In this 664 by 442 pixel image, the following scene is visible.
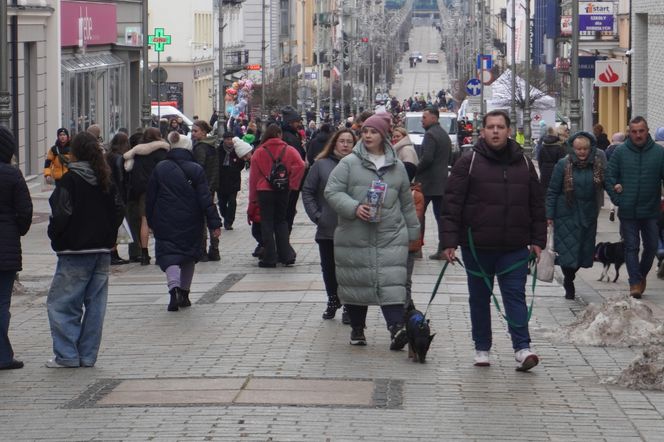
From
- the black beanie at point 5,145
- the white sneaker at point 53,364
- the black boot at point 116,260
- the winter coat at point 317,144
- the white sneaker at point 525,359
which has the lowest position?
the black boot at point 116,260

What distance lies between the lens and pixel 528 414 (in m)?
9.02

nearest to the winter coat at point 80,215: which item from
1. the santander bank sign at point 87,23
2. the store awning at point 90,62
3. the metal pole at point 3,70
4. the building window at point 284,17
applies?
the metal pole at point 3,70

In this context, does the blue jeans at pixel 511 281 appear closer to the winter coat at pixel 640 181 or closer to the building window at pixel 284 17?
the winter coat at pixel 640 181

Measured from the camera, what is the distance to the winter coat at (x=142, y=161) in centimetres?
1869

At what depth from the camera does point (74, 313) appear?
36.1ft

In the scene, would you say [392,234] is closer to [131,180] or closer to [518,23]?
[131,180]

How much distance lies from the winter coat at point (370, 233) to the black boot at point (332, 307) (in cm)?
175

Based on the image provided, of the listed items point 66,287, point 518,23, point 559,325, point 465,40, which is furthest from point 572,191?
point 465,40

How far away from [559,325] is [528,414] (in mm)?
4124

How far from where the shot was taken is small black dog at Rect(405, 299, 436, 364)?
10.7 meters

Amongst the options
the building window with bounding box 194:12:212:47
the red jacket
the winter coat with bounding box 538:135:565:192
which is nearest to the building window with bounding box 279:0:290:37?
the building window with bounding box 194:12:212:47

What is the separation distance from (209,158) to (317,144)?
10.5 feet

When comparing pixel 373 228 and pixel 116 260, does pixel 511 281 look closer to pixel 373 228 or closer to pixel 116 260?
pixel 373 228

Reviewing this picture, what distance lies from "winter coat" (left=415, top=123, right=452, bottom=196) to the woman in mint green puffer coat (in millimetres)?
7539
